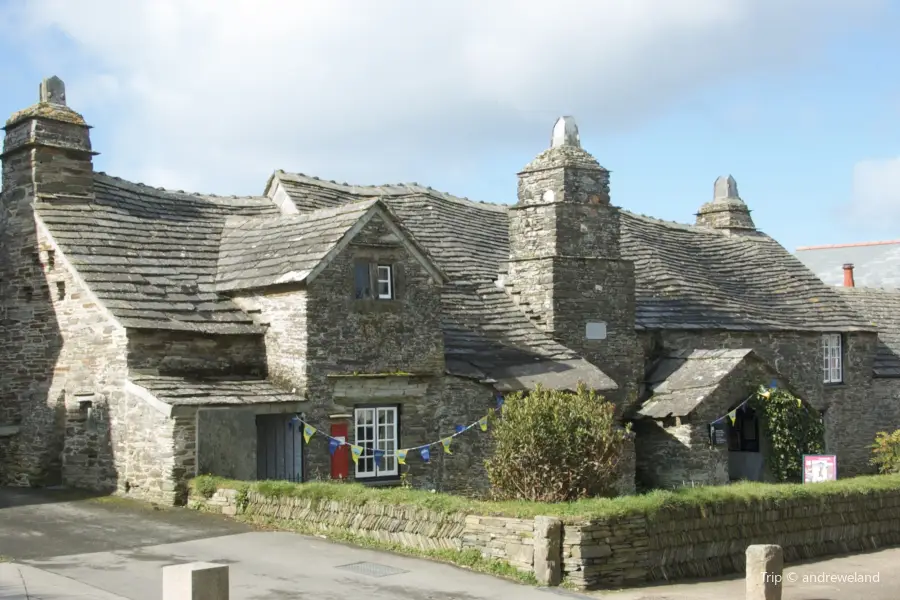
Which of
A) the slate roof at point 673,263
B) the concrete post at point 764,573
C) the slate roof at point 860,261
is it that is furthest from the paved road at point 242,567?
the slate roof at point 860,261

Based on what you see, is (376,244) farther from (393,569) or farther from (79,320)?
(393,569)

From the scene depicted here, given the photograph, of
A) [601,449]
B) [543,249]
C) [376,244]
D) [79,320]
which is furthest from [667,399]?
[79,320]

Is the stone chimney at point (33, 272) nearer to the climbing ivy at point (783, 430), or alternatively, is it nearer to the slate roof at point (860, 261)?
the climbing ivy at point (783, 430)

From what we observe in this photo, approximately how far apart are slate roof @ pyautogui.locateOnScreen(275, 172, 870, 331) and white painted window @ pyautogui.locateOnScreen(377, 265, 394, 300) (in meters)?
4.35

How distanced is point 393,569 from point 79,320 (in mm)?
10160

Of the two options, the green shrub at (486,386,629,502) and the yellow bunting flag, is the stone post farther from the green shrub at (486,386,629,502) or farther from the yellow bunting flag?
the yellow bunting flag

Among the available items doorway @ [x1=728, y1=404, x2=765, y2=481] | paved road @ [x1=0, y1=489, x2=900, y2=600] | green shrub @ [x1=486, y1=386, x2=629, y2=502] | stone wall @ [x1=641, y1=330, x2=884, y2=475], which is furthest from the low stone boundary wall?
stone wall @ [x1=641, y1=330, x2=884, y2=475]

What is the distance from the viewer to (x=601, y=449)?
15547 millimetres

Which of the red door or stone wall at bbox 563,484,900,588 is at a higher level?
the red door

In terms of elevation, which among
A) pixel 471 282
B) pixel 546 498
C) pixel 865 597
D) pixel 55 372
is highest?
pixel 471 282

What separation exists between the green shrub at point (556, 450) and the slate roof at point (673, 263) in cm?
1037

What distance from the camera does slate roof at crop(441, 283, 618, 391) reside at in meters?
23.2

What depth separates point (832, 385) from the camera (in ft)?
108

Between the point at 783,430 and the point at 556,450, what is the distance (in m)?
12.2
